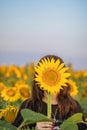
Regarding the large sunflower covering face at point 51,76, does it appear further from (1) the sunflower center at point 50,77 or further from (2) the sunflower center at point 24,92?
(2) the sunflower center at point 24,92

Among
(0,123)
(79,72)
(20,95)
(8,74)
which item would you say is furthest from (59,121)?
(79,72)

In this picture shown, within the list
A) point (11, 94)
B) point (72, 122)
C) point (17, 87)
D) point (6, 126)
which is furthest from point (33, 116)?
point (17, 87)

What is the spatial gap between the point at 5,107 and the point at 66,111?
33 centimetres

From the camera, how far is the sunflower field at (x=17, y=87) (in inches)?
112

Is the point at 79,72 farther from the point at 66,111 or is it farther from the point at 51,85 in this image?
the point at 51,85

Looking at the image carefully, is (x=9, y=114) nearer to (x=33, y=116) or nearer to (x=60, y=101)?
(x=60, y=101)

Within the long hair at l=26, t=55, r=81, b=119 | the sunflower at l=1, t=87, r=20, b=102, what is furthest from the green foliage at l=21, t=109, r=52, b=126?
the sunflower at l=1, t=87, r=20, b=102

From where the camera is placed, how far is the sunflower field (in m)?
2.85

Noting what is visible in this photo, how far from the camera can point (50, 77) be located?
2252 mm

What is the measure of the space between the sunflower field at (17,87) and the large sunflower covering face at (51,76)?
0.05 m

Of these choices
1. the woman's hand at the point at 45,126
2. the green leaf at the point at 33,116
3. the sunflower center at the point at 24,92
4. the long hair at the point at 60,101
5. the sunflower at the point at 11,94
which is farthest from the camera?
the sunflower center at the point at 24,92

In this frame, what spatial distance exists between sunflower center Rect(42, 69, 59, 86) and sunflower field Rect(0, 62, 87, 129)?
2.8 inches

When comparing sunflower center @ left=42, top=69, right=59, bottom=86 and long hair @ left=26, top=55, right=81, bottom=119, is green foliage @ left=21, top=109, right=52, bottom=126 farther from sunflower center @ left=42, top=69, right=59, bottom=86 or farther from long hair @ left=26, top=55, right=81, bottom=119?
long hair @ left=26, top=55, right=81, bottom=119

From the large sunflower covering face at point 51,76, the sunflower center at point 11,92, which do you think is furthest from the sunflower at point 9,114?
the sunflower center at point 11,92
